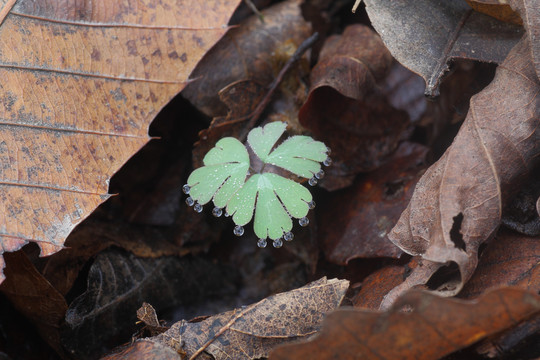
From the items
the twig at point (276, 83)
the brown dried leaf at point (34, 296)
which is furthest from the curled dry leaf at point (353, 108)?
the brown dried leaf at point (34, 296)

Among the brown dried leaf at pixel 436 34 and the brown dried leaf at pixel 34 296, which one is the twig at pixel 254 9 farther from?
the brown dried leaf at pixel 34 296

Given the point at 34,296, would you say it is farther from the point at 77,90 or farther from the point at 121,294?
the point at 77,90

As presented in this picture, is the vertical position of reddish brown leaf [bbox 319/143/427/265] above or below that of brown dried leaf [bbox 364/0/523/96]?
below

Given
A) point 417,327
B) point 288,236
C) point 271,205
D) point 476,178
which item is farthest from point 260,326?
point 476,178

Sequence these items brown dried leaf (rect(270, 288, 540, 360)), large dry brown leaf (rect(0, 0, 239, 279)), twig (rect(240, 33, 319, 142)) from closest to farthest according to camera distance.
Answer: brown dried leaf (rect(270, 288, 540, 360)), large dry brown leaf (rect(0, 0, 239, 279)), twig (rect(240, 33, 319, 142))

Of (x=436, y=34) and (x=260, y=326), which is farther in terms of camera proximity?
(x=436, y=34)

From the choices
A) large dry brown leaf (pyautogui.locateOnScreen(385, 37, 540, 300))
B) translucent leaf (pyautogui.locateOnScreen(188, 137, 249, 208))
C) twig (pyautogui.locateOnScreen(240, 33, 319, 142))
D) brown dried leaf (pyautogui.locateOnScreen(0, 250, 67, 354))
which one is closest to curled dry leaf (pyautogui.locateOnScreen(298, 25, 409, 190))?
twig (pyautogui.locateOnScreen(240, 33, 319, 142))

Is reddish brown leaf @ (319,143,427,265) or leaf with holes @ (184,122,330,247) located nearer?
leaf with holes @ (184,122,330,247)

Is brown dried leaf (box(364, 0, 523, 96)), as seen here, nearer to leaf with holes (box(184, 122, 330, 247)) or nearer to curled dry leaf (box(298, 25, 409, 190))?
curled dry leaf (box(298, 25, 409, 190))
